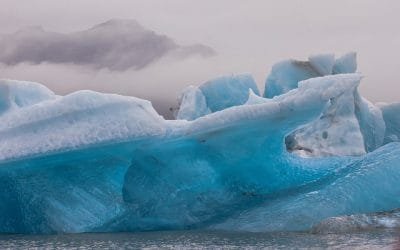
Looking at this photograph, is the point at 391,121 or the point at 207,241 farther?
the point at 391,121

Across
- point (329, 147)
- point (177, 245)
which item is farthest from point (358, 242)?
point (329, 147)

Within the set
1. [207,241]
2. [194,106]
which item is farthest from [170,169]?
[194,106]

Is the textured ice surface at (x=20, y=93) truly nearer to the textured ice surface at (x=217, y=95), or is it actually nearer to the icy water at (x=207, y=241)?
the icy water at (x=207, y=241)

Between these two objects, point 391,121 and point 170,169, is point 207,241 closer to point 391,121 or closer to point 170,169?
point 170,169

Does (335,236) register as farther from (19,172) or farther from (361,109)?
(361,109)

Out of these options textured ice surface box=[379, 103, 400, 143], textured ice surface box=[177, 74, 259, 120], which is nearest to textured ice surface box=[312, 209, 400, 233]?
textured ice surface box=[177, 74, 259, 120]

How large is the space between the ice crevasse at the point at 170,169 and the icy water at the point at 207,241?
0.51m

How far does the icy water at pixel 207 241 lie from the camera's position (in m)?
6.82

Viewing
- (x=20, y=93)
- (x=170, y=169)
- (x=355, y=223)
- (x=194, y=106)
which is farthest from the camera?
(x=194, y=106)

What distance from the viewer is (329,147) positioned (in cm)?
1334

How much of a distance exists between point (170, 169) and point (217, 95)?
4347mm

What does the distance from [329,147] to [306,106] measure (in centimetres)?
511

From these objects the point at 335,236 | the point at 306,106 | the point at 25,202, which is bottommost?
the point at 335,236

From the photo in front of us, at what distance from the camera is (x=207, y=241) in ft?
24.2
